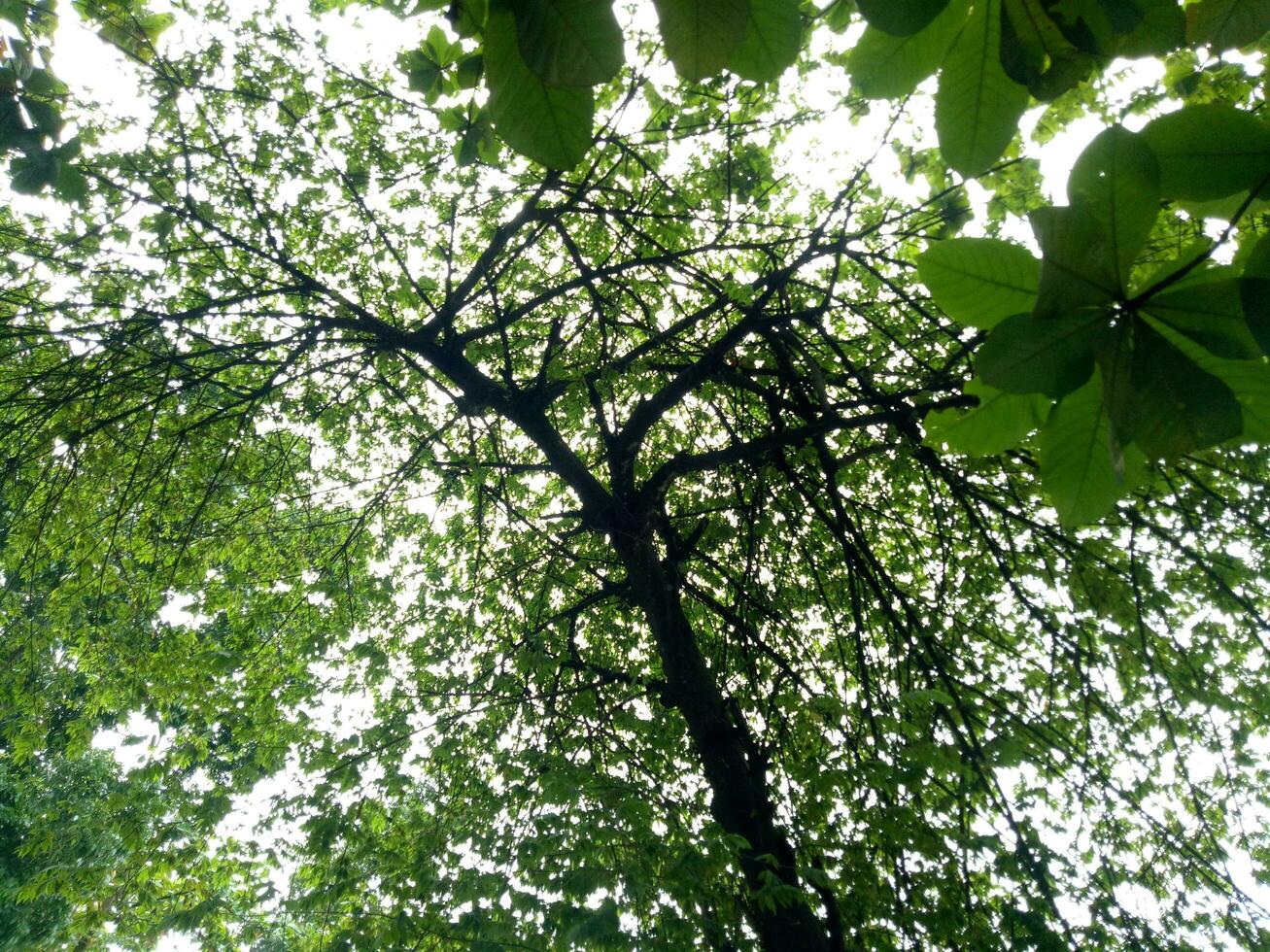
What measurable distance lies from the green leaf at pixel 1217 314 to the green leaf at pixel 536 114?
566mm

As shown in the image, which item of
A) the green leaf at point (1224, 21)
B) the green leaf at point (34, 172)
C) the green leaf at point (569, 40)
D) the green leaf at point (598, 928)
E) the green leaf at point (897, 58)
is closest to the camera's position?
Result: the green leaf at point (569, 40)

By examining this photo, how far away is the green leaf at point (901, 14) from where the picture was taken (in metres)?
0.66

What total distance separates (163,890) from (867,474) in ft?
16.1

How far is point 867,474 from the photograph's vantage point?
5359mm

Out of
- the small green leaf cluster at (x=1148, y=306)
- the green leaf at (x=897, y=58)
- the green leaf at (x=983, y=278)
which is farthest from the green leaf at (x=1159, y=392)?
the green leaf at (x=897, y=58)

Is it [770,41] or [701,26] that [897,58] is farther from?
[701,26]

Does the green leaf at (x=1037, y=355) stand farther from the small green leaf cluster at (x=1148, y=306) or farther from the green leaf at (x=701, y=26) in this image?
the green leaf at (x=701, y=26)

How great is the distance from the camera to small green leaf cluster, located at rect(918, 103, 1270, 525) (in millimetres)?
634

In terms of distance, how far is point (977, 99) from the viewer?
0.80 metres

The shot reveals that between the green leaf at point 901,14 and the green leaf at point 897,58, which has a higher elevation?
the green leaf at point 897,58

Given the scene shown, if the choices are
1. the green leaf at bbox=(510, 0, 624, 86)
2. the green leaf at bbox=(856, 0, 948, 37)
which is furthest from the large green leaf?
the green leaf at bbox=(510, 0, 624, 86)

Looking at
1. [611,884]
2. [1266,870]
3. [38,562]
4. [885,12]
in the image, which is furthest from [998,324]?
[1266,870]

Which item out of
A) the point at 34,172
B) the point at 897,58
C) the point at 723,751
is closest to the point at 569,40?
the point at 897,58

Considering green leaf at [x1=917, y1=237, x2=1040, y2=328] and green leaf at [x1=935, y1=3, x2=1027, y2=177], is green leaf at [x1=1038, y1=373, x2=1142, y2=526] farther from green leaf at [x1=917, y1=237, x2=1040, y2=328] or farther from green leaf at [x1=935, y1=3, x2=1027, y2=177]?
green leaf at [x1=935, y1=3, x2=1027, y2=177]
